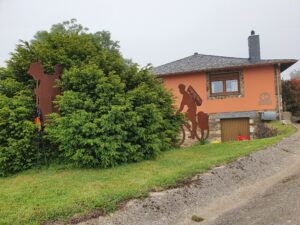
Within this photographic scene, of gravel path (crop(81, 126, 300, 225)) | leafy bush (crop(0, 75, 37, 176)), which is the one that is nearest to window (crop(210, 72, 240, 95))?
gravel path (crop(81, 126, 300, 225))

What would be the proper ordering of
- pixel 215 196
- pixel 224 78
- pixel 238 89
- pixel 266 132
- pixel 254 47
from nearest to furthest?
1. pixel 215 196
2. pixel 266 132
3. pixel 238 89
4. pixel 224 78
5. pixel 254 47

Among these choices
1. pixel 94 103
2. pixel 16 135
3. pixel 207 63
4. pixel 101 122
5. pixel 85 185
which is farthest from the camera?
pixel 207 63

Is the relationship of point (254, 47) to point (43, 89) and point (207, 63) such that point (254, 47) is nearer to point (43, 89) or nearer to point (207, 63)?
point (207, 63)

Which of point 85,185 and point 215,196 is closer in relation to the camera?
point 215,196

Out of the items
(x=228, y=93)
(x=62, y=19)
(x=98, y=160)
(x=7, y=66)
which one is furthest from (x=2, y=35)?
(x=98, y=160)

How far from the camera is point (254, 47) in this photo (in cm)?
1478

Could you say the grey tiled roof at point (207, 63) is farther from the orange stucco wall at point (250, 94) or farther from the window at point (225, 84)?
the window at point (225, 84)

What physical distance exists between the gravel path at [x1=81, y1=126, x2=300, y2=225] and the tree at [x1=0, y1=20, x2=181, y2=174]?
6.19 feet

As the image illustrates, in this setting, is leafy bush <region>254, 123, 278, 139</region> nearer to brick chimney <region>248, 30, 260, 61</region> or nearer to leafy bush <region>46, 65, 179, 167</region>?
brick chimney <region>248, 30, 260, 61</region>

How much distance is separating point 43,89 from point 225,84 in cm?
1070

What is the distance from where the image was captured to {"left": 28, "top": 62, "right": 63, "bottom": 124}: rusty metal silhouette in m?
6.48

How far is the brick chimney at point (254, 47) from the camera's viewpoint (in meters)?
14.6

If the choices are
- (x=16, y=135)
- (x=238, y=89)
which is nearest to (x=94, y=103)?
(x=16, y=135)

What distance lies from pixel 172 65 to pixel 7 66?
440 inches
